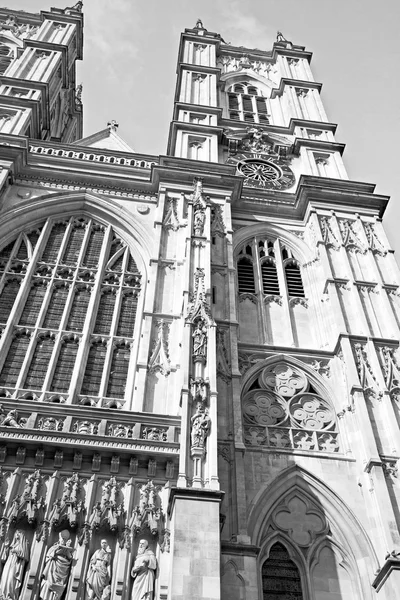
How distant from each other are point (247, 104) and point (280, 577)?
22036mm

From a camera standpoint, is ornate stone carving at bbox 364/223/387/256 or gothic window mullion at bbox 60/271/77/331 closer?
gothic window mullion at bbox 60/271/77/331

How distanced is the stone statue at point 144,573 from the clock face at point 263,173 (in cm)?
1482

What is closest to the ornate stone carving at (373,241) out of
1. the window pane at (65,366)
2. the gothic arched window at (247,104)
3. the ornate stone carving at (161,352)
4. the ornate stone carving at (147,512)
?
the ornate stone carving at (161,352)

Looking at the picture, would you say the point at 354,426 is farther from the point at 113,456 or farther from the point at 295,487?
the point at 113,456

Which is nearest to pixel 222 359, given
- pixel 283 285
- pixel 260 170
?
pixel 283 285

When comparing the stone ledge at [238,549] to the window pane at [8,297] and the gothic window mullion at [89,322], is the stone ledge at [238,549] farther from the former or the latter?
the window pane at [8,297]

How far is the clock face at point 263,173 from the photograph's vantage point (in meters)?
23.8

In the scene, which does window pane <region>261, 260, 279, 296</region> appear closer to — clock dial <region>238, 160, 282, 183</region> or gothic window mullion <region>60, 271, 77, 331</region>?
clock dial <region>238, 160, 282, 183</region>

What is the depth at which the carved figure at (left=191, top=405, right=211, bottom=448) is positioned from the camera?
12.3 meters

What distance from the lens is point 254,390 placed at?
16203mm

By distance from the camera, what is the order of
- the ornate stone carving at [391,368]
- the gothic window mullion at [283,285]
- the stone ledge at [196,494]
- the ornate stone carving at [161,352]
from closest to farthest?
the stone ledge at [196,494] → the ornate stone carving at [161,352] → the ornate stone carving at [391,368] → the gothic window mullion at [283,285]

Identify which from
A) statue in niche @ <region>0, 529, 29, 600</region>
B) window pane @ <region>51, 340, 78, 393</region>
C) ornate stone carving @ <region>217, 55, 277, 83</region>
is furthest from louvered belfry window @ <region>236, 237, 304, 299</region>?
ornate stone carving @ <region>217, 55, 277, 83</region>

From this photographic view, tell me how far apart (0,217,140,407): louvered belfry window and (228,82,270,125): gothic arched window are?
10691 millimetres

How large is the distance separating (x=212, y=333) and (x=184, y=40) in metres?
22.2
